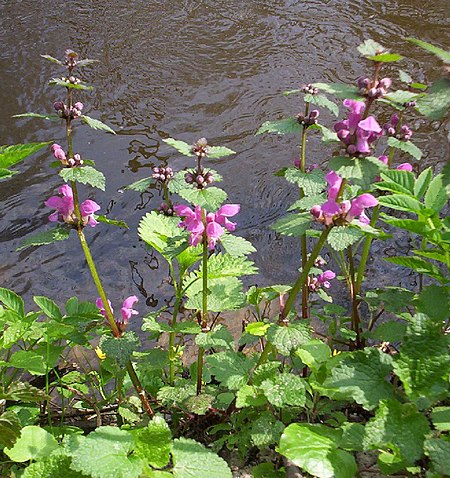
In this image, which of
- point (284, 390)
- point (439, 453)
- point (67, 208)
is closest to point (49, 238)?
point (67, 208)

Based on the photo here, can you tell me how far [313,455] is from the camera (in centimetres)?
130

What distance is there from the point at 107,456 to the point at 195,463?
0.21 metres

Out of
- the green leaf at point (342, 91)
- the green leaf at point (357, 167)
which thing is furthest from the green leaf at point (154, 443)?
the green leaf at point (342, 91)

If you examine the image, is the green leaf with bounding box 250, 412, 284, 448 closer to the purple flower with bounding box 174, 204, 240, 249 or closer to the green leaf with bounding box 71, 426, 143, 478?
the green leaf with bounding box 71, 426, 143, 478

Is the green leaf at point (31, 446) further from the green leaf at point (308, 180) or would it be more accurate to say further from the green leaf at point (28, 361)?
the green leaf at point (308, 180)

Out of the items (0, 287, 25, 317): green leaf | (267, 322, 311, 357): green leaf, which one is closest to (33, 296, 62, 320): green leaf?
(0, 287, 25, 317): green leaf

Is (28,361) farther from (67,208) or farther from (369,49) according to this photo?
(369,49)

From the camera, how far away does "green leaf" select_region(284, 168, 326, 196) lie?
68.7 inches

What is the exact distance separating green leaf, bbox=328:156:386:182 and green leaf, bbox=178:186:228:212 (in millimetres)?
295

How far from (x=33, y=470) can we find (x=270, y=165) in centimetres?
276

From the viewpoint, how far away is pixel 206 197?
144 centimetres

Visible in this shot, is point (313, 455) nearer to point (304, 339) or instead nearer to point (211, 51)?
point (304, 339)

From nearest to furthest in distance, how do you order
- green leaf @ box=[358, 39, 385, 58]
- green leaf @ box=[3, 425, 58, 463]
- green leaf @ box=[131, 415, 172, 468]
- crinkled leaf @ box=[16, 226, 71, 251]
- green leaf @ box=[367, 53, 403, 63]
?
green leaf @ box=[367, 53, 403, 63] < green leaf @ box=[358, 39, 385, 58] < green leaf @ box=[131, 415, 172, 468] < green leaf @ box=[3, 425, 58, 463] < crinkled leaf @ box=[16, 226, 71, 251]

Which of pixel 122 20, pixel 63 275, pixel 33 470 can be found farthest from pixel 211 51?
pixel 33 470
